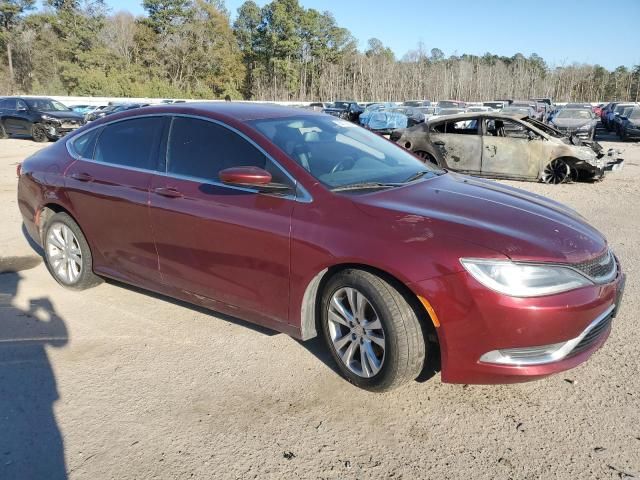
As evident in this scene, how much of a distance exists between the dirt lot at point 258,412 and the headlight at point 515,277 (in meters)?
0.76

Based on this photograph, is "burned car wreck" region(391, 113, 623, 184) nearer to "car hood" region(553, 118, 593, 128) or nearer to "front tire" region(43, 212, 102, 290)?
A: "front tire" region(43, 212, 102, 290)

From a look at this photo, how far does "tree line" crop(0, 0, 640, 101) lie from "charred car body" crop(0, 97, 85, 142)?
128 ft

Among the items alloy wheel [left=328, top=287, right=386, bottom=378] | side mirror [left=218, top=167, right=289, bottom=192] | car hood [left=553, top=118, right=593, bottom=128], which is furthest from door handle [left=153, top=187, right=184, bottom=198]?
car hood [left=553, top=118, right=593, bottom=128]

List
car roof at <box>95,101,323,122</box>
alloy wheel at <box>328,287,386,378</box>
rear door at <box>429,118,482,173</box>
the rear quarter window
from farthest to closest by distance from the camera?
rear door at <box>429,118,482,173</box>, the rear quarter window, car roof at <box>95,101,323,122</box>, alloy wheel at <box>328,287,386,378</box>

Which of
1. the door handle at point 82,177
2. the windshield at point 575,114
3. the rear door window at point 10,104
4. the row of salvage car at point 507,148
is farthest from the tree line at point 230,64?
the door handle at point 82,177

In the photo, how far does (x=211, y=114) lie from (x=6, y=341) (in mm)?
2231

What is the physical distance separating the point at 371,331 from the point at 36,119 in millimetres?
20520

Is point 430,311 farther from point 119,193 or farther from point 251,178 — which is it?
point 119,193

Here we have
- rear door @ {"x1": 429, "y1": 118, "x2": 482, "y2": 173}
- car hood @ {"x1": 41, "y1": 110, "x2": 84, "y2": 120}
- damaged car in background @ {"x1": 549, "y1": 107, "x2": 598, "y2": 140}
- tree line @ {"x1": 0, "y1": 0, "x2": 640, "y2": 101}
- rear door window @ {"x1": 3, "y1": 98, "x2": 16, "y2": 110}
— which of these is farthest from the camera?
tree line @ {"x1": 0, "y1": 0, "x2": 640, "y2": 101}

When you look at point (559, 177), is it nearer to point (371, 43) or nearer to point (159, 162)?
point (159, 162)

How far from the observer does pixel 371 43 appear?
356ft

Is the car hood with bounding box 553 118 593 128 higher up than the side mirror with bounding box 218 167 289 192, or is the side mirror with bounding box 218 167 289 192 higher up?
the car hood with bounding box 553 118 593 128

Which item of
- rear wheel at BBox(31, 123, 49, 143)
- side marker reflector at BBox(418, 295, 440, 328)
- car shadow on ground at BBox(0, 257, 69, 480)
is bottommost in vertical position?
car shadow on ground at BBox(0, 257, 69, 480)

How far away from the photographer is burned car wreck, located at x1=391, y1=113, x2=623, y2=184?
10.6 metres
